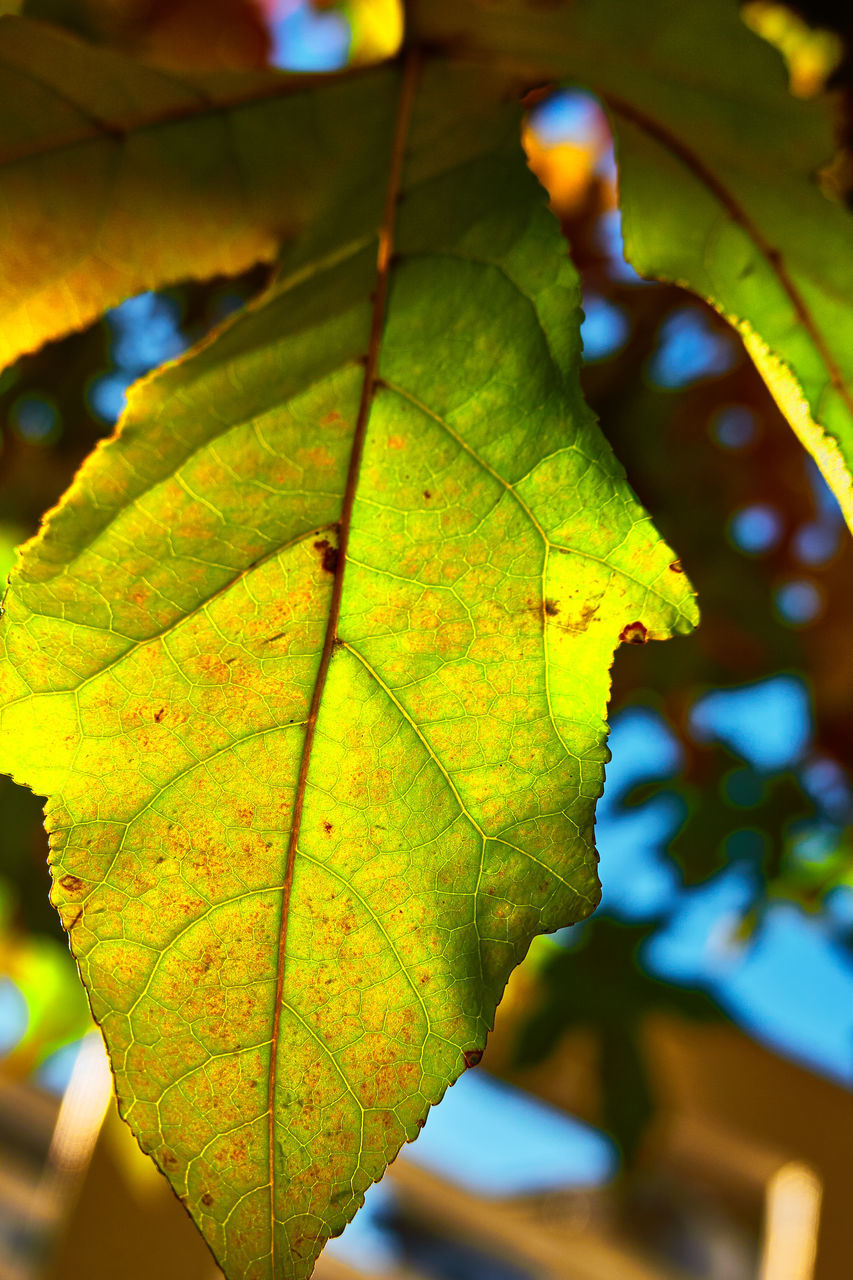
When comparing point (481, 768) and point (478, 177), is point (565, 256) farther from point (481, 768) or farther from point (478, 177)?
point (481, 768)

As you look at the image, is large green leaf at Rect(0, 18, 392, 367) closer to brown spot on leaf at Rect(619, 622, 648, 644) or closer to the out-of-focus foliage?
brown spot on leaf at Rect(619, 622, 648, 644)

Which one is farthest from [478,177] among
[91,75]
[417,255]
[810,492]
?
[810,492]

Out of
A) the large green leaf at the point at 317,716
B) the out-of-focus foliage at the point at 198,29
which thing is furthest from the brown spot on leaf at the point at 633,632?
the out-of-focus foliage at the point at 198,29

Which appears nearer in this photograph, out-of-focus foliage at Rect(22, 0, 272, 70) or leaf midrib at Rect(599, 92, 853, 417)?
leaf midrib at Rect(599, 92, 853, 417)

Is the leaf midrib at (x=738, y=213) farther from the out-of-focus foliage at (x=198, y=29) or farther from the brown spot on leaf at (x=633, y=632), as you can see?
the out-of-focus foliage at (x=198, y=29)

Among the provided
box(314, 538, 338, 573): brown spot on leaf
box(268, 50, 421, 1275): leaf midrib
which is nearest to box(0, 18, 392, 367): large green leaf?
box(268, 50, 421, 1275): leaf midrib

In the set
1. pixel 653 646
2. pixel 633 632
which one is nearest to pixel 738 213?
pixel 633 632

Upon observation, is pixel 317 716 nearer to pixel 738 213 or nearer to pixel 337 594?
pixel 337 594
